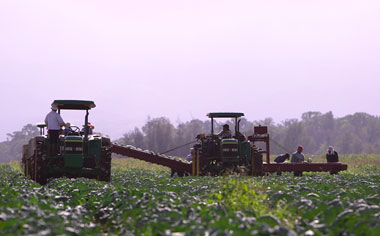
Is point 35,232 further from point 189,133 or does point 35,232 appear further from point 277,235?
point 189,133

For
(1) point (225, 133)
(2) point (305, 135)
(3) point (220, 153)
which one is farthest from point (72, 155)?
(2) point (305, 135)

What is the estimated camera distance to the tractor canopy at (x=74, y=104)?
16.2m

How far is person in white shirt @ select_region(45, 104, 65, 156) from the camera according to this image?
15.7 metres

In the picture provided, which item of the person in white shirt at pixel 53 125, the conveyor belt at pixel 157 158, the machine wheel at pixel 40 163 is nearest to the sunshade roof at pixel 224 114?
the conveyor belt at pixel 157 158

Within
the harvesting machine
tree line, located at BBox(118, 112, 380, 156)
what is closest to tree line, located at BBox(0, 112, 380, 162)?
tree line, located at BBox(118, 112, 380, 156)

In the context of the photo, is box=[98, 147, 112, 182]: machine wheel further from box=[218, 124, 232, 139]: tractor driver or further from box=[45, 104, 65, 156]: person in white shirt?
box=[218, 124, 232, 139]: tractor driver

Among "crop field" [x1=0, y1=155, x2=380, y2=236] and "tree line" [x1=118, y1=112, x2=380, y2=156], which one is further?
"tree line" [x1=118, y1=112, x2=380, y2=156]

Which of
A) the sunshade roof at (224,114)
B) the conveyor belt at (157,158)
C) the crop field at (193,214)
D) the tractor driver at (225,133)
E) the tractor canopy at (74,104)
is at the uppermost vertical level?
the tractor canopy at (74,104)

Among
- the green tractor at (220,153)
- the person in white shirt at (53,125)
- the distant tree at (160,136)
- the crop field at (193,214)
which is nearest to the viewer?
the crop field at (193,214)

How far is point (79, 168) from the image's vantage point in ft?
53.2

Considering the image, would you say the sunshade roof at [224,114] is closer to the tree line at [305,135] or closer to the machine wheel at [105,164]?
the machine wheel at [105,164]

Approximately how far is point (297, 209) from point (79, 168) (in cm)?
879

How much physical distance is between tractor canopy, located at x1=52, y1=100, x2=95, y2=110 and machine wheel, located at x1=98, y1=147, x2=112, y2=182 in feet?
4.75

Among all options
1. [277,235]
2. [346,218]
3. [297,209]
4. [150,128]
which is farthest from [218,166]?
[150,128]
